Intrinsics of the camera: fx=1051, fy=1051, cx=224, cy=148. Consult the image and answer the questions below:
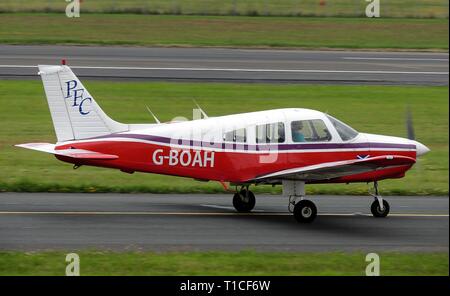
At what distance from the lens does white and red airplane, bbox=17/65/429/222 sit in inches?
761

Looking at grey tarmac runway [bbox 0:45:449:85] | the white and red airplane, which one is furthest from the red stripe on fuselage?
grey tarmac runway [bbox 0:45:449:85]

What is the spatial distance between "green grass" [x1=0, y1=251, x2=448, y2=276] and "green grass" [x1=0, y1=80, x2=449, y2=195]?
634 cm

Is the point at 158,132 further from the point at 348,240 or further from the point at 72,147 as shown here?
the point at 348,240

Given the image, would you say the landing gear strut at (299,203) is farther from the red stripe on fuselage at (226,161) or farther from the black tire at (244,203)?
the black tire at (244,203)

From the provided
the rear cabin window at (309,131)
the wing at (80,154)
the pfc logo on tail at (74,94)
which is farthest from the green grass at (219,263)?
the pfc logo on tail at (74,94)

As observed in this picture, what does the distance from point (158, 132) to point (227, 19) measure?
31157mm

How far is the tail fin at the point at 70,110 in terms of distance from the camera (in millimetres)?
19531

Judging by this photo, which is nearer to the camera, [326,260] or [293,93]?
[326,260]

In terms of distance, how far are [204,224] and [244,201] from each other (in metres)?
1.61

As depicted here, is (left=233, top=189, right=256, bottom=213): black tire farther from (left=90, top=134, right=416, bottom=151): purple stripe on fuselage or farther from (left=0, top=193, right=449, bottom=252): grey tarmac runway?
(left=90, top=134, right=416, bottom=151): purple stripe on fuselage

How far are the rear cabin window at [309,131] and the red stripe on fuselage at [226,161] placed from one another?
0.25m

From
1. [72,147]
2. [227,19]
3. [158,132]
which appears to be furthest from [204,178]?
[227,19]
